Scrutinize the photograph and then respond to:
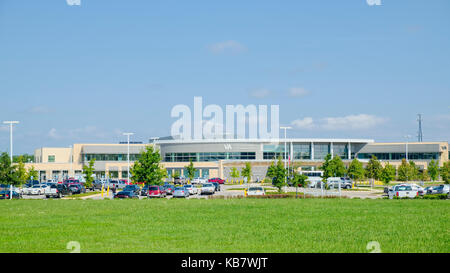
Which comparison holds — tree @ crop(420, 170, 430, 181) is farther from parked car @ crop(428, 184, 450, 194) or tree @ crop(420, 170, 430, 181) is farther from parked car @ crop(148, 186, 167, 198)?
parked car @ crop(148, 186, 167, 198)

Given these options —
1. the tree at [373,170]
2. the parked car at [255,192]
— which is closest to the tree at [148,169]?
the parked car at [255,192]

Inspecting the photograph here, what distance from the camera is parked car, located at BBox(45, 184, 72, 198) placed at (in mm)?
51356

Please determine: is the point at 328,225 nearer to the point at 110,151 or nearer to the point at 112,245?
the point at 112,245

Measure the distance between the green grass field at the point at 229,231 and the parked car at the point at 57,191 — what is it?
24942 millimetres

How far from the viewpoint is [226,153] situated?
103 metres

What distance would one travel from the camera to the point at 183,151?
345 feet

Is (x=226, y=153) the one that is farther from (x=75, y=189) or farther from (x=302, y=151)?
(x=75, y=189)

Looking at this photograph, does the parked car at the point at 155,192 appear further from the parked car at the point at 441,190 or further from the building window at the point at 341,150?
the building window at the point at 341,150

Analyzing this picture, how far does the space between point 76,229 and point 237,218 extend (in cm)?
748

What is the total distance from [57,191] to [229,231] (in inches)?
1476

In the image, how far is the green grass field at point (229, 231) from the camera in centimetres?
1534

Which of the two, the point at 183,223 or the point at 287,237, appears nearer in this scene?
the point at 287,237

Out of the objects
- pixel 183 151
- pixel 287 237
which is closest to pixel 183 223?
pixel 287 237

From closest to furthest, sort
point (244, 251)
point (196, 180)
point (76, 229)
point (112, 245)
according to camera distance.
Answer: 1. point (244, 251)
2. point (112, 245)
3. point (76, 229)
4. point (196, 180)
